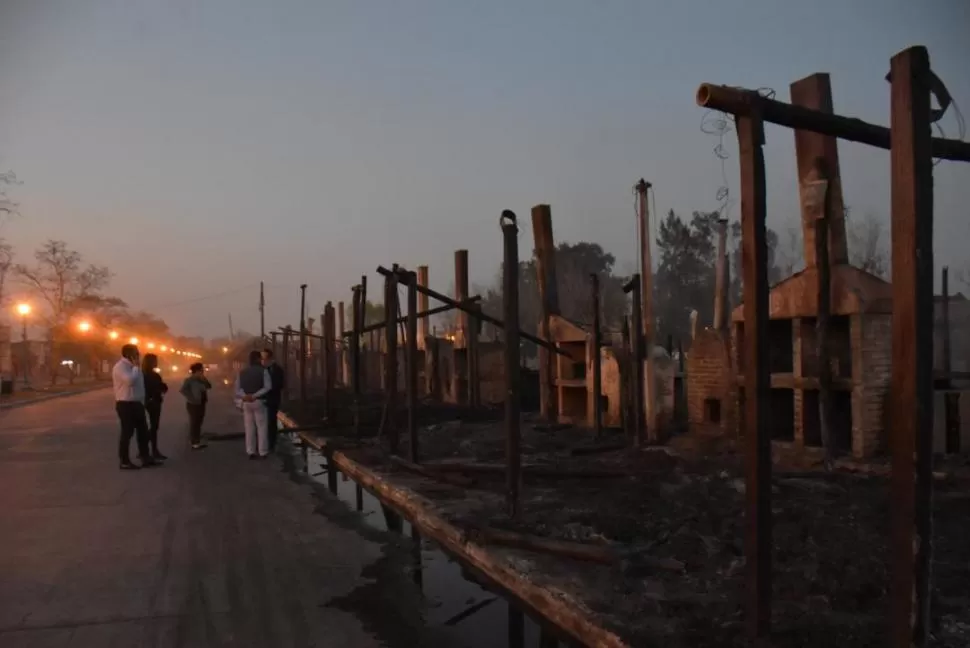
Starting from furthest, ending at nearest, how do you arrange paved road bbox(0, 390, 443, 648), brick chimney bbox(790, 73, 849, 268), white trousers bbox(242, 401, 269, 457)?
white trousers bbox(242, 401, 269, 457), brick chimney bbox(790, 73, 849, 268), paved road bbox(0, 390, 443, 648)

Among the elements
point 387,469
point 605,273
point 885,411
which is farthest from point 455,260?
point 605,273

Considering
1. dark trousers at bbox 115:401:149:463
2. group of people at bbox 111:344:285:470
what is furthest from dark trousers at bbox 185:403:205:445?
dark trousers at bbox 115:401:149:463

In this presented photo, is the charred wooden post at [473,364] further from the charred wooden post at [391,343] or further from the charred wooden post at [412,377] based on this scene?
the charred wooden post at [412,377]

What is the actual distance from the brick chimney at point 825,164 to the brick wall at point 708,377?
8.66 ft

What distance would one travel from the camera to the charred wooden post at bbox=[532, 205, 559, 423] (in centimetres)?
1678

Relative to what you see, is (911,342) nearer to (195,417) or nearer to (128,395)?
(128,395)

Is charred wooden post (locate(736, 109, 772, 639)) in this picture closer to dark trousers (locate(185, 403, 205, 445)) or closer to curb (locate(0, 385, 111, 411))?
dark trousers (locate(185, 403, 205, 445))

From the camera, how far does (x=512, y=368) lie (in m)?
7.45

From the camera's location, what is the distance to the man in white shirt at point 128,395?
39.8 ft

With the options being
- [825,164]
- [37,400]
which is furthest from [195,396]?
[37,400]

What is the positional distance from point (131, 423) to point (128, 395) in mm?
521

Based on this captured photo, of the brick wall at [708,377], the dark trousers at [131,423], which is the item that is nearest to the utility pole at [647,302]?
the brick wall at [708,377]

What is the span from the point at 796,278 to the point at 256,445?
984 cm

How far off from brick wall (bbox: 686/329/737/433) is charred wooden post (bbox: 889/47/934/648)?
8699 mm
